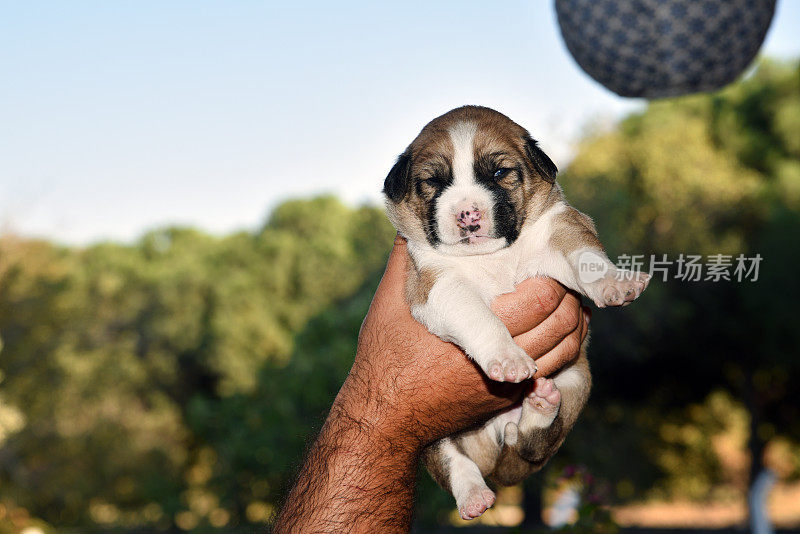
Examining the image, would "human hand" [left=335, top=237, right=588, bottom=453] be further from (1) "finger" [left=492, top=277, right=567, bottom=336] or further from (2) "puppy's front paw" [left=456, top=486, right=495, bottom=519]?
(2) "puppy's front paw" [left=456, top=486, right=495, bottom=519]

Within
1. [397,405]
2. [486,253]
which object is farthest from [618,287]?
[397,405]

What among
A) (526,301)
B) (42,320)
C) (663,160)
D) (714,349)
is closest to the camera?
(526,301)

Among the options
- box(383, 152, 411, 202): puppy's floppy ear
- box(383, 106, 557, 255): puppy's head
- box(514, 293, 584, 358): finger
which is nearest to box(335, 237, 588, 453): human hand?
box(514, 293, 584, 358): finger

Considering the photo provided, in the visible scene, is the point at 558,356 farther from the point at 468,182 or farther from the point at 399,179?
the point at 399,179

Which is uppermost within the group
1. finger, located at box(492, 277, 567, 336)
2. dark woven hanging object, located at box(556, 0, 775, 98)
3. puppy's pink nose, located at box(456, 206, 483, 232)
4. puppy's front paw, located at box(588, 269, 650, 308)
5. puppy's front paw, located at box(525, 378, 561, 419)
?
dark woven hanging object, located at box(556, 0, 775, 98)

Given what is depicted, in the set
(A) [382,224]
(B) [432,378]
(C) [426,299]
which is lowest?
(A) [382,224]

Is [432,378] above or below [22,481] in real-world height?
above

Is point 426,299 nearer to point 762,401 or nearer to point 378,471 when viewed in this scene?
point 378,471

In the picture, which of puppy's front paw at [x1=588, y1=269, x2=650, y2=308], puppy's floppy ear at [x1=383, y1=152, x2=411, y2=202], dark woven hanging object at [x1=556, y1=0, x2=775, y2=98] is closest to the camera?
puppy's front paw at [x1=588, y1=269, x2=650, y2=308]

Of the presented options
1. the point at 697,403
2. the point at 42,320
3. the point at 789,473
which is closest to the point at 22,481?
the point at 42,320
